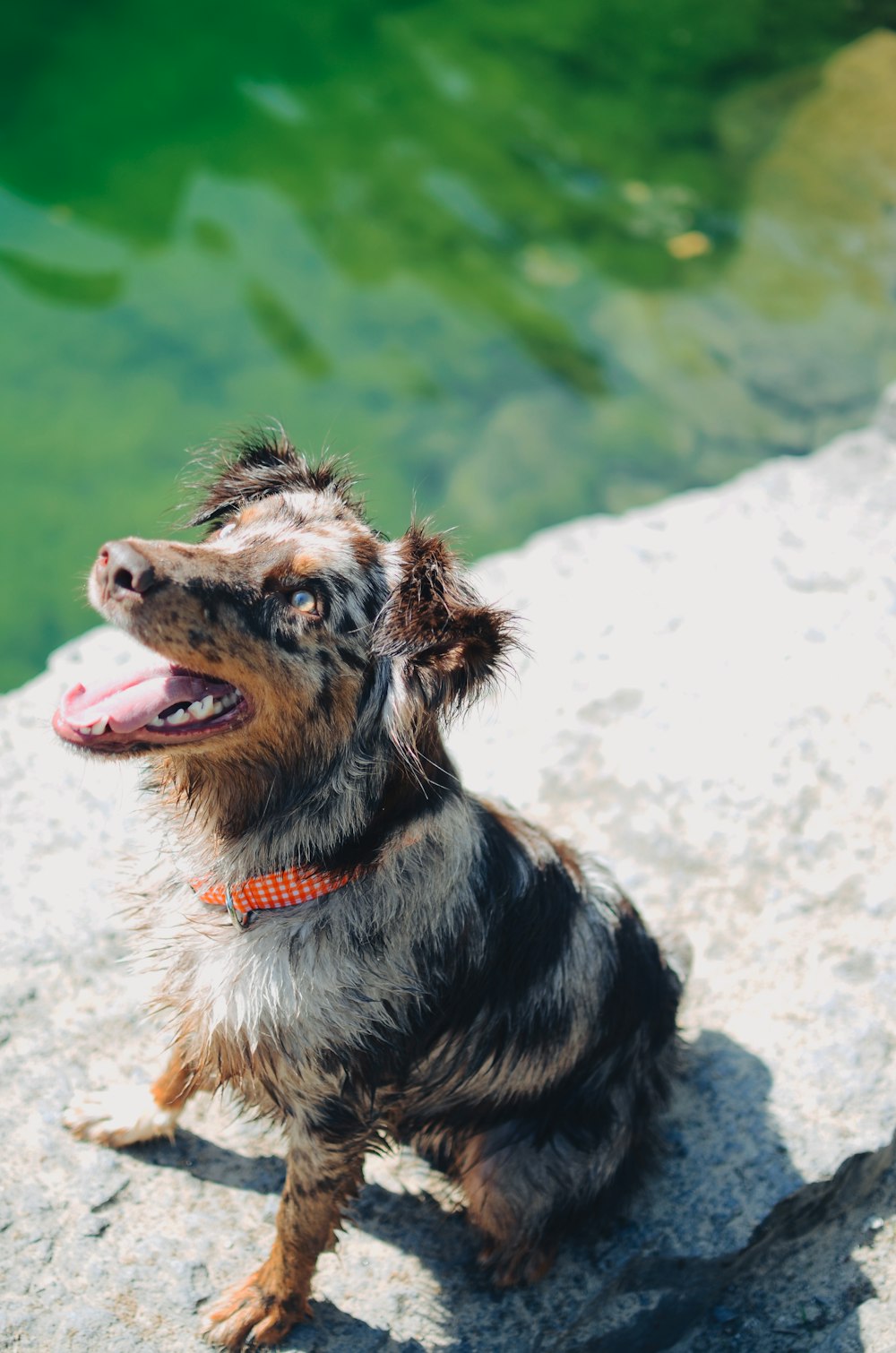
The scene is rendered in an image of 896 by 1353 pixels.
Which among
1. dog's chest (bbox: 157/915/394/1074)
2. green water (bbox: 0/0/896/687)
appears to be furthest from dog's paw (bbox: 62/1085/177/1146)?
green water (bbox: 0/0/896/687)

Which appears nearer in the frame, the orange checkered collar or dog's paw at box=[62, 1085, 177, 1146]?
the orange checkered collar

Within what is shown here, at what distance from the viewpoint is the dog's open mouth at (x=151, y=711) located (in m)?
3.03

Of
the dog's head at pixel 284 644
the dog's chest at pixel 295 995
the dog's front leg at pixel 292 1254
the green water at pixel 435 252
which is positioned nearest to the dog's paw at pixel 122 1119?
the dog's front leg at pixel 292 1254

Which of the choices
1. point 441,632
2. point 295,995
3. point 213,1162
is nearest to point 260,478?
point 441,632

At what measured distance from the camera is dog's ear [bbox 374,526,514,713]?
9.43ft

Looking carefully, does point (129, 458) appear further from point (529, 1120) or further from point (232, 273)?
point (529, 1120)

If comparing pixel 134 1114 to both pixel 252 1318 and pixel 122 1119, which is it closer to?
pixel 122 1119

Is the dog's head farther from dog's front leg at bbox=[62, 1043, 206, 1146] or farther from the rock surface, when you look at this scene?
dog's front leg at bbox=[62, 1043, 206, 1146]

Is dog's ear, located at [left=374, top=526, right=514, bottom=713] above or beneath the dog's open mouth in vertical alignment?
above

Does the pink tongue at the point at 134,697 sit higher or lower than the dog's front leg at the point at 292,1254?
higher

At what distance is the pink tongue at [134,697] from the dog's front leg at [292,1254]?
1.26m

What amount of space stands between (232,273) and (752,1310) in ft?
22.7

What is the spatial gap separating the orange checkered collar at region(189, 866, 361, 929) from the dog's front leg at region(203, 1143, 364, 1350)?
2.16 ft

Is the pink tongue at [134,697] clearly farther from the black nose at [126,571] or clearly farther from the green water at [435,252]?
the green water at [435,252]
